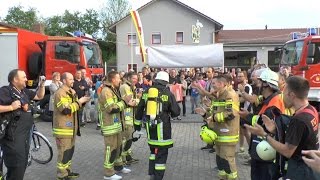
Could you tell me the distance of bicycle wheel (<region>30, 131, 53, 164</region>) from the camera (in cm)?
812

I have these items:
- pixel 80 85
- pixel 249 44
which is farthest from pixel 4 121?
pixel 249 44

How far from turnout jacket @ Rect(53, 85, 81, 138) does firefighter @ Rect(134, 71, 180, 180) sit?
129 centimetres

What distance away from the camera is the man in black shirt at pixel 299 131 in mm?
3524

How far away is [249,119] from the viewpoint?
16.1ft

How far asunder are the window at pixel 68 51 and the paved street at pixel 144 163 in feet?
12.5

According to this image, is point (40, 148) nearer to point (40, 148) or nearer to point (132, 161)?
point (40, 148)

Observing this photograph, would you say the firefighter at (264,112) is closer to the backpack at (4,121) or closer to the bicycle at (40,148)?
the backpack at (4,121)

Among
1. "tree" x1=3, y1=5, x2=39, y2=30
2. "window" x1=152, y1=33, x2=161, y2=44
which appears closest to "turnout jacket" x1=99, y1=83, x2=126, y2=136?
"window" x1=152, y1=33, x2=161, y2=44

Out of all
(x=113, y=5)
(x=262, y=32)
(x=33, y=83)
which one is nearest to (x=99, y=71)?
(x=33, y=83)

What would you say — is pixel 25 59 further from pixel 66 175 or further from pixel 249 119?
pixel 249 119

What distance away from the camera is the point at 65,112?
663 cm

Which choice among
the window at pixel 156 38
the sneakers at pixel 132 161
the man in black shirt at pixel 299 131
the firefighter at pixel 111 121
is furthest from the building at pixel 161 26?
the man in black shirt at pixel 299 131

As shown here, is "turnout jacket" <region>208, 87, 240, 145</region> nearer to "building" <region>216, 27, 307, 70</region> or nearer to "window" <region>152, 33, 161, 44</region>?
"building" <region>216, 27, 307, 70</region>

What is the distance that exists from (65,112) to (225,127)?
2.62 metres
